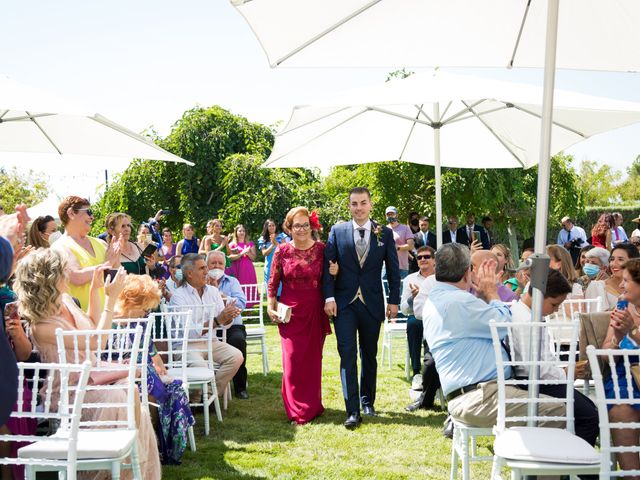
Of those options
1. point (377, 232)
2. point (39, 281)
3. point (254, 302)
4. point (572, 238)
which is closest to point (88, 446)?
point (39, 281)

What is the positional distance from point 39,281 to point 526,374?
2.85 m

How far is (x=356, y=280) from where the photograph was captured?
6.56 m

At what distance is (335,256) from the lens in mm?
6629

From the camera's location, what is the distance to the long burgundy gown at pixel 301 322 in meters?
6.66

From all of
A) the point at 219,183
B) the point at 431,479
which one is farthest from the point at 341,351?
the point at 219,183

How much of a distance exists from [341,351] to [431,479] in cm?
183

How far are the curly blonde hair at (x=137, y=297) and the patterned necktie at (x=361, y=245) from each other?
200cm

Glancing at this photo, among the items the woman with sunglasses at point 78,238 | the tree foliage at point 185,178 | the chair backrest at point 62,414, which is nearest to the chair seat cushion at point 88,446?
the chair backrest at point 62,414

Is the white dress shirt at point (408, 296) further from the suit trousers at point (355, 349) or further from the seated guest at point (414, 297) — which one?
the suit trousers at point (355, 349)

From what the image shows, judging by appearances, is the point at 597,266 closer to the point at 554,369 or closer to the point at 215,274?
the point at 554,369

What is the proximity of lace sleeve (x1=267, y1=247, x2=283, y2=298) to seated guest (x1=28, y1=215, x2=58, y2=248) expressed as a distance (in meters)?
2.05

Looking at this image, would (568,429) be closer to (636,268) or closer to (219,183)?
(636,268)

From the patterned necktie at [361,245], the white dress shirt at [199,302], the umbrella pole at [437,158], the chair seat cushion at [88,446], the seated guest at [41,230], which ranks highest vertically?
the umbrella pole at [437,158]

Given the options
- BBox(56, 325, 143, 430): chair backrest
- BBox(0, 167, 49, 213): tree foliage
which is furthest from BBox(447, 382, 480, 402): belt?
BBox(0, 167, 49, 213): tree foliage
